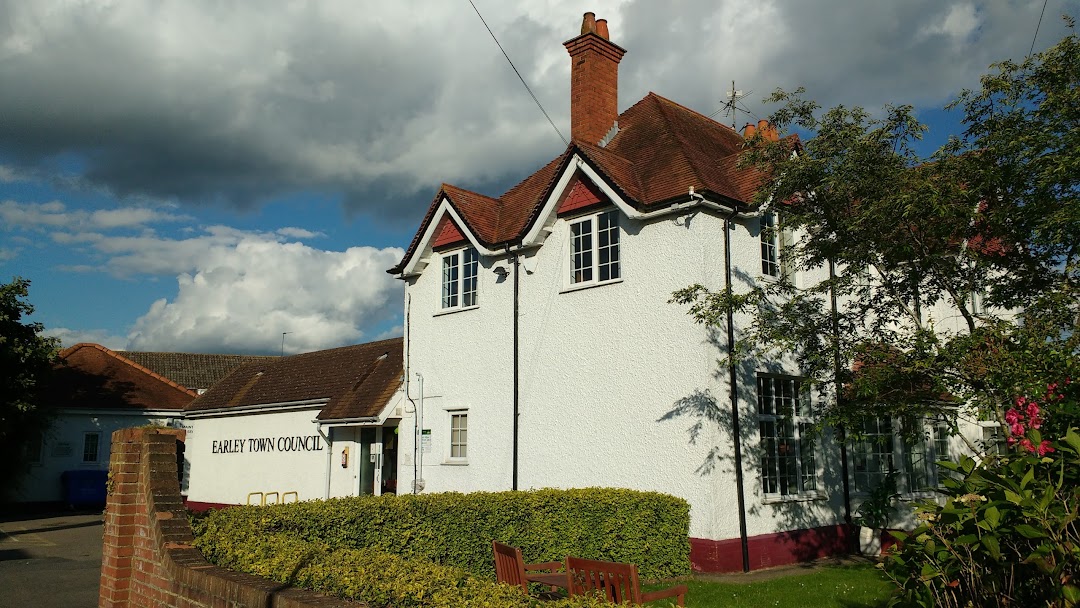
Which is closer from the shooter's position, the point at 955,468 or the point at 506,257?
the point at 955,468

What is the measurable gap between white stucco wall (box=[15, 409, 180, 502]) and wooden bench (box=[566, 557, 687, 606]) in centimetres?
2877

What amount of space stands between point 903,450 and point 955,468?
1505 cm

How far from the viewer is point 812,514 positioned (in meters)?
15.2

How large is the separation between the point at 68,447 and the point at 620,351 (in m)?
27.7

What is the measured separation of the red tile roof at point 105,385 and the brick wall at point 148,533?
29136 millimetres

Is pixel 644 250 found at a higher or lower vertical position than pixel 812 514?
higher

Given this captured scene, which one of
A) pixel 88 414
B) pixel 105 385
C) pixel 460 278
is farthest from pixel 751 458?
pixel 105 385

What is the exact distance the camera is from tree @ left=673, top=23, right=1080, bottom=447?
943 centimetres

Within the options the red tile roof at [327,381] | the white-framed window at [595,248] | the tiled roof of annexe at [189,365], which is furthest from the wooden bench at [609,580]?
the tiled roof of annexe at [189,365]

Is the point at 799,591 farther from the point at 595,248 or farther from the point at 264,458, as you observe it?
the point at 264,458

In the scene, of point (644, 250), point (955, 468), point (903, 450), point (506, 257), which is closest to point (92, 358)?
point (506, 257)

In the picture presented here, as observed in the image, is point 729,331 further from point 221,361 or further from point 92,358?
point 221,361

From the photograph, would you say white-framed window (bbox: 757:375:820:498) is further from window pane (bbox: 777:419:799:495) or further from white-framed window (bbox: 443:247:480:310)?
white-framed window (bbox: 443:247:480:310)

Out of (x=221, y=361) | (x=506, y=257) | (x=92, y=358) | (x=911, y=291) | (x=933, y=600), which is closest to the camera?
(x=933, y=600)
